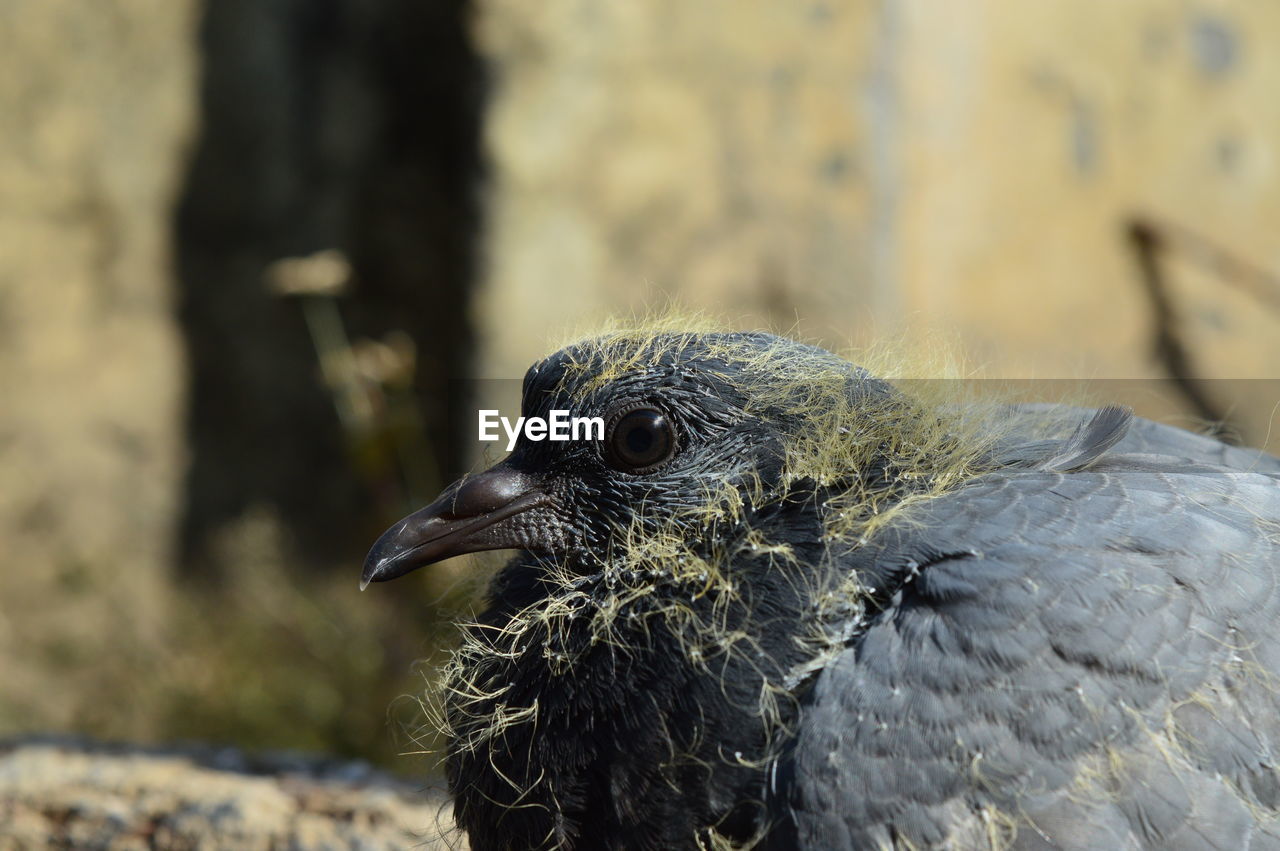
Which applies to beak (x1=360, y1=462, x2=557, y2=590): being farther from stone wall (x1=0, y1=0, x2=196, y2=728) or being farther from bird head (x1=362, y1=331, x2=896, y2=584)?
stone wall (x1=0, y1=0, x2=196, y2=728)

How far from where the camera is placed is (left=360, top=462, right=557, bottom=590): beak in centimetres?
230

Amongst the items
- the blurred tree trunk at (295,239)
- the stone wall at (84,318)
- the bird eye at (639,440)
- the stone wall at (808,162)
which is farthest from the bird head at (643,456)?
the stone wall at (84,318)

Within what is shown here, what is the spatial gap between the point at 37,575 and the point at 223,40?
269cm

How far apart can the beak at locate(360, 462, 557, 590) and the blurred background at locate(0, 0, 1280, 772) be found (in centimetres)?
288

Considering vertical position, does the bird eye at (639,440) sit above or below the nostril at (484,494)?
above

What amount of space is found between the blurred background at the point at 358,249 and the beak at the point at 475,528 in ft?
9.44

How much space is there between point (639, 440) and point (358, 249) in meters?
4.09

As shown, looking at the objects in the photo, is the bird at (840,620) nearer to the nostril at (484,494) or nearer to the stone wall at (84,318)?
the nostril at (484,494)

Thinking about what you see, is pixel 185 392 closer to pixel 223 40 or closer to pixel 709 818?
pixel 223 40

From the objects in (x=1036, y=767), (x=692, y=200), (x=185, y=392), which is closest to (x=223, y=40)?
(x=185, y=392)

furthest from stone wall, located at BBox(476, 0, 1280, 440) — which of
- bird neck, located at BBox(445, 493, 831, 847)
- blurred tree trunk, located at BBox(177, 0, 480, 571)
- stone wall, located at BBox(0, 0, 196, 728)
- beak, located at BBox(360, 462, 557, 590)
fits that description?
bird neck, located at BBox(445, 493, 831, 847)

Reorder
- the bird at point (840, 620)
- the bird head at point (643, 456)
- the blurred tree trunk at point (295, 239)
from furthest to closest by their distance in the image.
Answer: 1. the blurred tree trunk at point (295, 239)
2. the bird head at point (643, 456)
3. the bird at point (840, 620)

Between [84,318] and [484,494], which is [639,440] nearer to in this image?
[484,494]

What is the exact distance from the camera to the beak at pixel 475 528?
2301 mm
